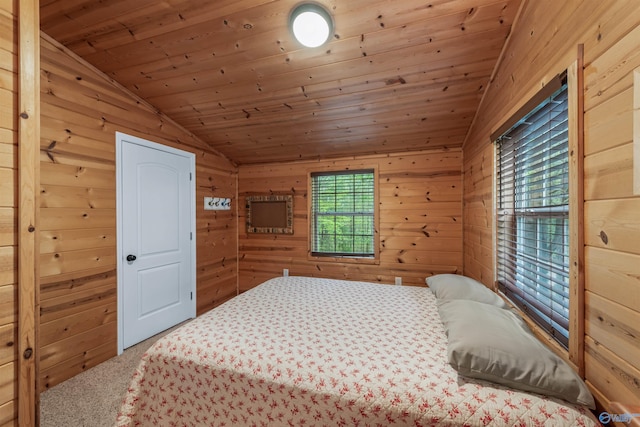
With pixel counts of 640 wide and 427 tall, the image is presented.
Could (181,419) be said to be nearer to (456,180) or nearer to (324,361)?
(324,361)

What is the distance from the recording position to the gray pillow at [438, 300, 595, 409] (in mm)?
982

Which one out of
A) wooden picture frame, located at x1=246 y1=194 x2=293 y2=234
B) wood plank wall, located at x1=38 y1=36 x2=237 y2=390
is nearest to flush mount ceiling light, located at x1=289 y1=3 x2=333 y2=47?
wood plank wall, located at x1=38 y1=36 x2=237 y2=390

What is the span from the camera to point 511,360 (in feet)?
3.49

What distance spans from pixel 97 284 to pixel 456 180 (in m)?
3.86

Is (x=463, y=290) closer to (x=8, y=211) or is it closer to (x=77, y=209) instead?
(x=8, y=211)

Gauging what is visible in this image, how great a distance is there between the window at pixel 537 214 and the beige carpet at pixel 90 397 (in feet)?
8.80

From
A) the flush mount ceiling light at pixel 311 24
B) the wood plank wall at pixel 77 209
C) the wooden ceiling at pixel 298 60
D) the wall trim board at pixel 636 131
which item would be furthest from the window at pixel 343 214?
the wall trim board at pixel 636 131

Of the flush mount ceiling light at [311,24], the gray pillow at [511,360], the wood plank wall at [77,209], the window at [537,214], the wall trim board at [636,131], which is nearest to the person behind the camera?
the wall trim board at [636,131]

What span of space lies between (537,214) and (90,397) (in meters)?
3.22

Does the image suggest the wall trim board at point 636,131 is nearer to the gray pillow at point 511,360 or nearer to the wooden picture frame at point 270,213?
the gray pillow at point 511,360

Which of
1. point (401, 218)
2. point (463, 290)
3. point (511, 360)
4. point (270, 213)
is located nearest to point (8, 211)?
point (511, 360)

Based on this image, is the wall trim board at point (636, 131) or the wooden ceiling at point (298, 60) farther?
the wooden ceiling at point (298, 60)

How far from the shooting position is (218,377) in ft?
4.28

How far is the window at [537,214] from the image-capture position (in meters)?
1.24
